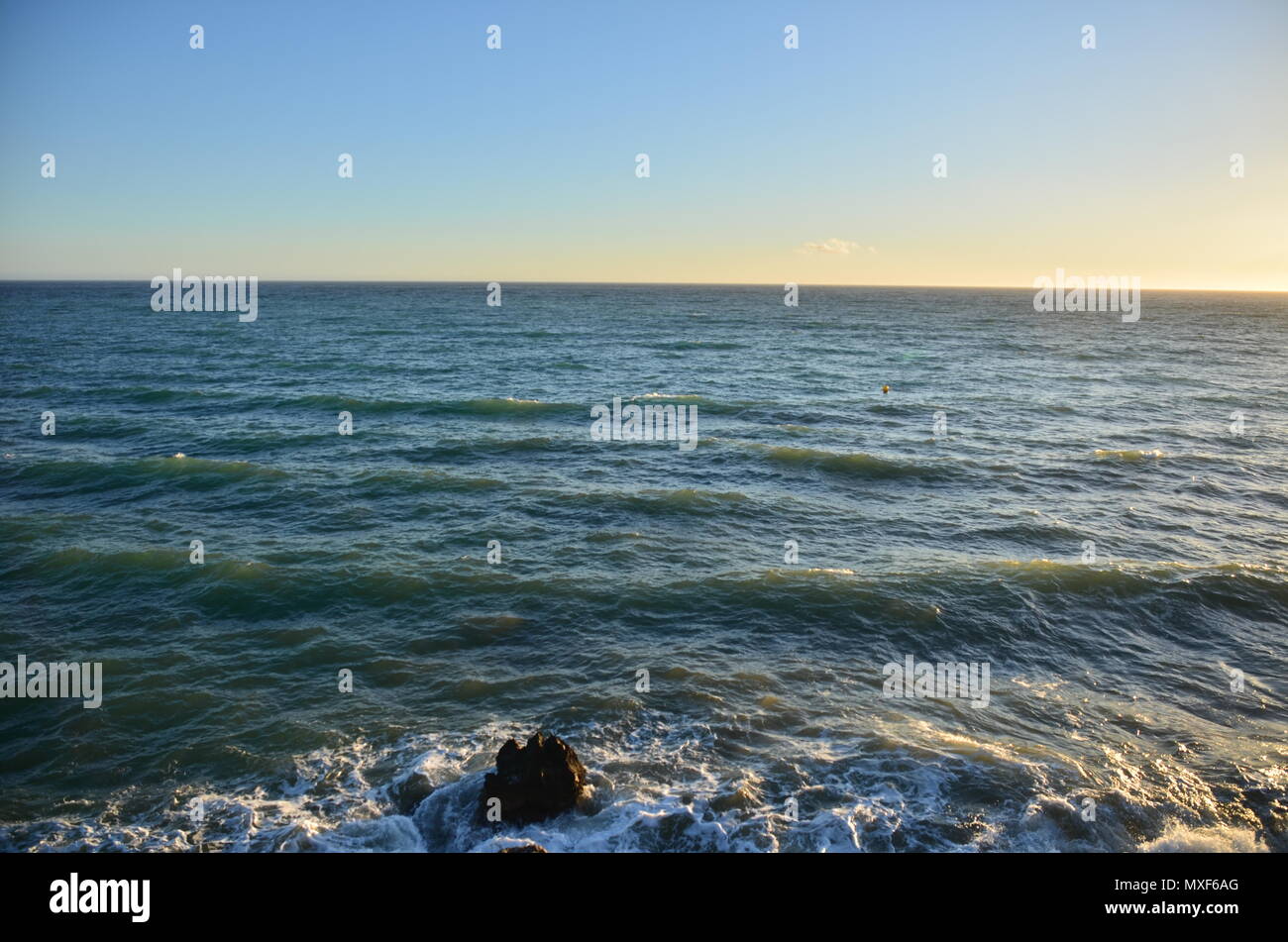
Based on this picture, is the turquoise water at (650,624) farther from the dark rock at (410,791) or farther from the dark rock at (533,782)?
the dark rock at (533,782)

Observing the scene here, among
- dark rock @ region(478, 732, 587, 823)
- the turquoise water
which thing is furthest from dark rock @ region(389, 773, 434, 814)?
dark rock @ region(478, 732, 587, 823)

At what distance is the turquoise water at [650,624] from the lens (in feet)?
36.1

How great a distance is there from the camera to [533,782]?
10.6 m

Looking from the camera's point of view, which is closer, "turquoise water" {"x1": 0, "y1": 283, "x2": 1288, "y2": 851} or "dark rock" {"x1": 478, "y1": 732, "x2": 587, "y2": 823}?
"dark rock" {"x1": 478, "y1": 732, "x2": 587, "y2": 823}

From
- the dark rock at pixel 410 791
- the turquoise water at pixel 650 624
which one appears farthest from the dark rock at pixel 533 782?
the dark rock at pixel 410 791

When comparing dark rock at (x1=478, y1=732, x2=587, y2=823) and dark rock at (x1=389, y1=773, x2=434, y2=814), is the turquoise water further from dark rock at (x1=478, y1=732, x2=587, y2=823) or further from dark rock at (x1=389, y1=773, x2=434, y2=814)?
dark rock at (x1=478, y1=732, x2=587, y2=823)

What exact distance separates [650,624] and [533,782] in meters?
6.37

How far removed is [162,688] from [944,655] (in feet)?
50.4

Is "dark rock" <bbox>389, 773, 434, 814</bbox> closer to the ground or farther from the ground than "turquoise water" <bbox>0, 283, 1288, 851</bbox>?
closer to the ground

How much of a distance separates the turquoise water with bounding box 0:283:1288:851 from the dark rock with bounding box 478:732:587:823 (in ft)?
1.08

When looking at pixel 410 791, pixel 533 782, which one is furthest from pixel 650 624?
pixel 410 791

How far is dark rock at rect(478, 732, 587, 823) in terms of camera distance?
34.4 ft
